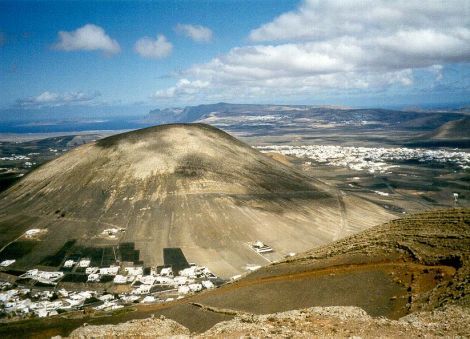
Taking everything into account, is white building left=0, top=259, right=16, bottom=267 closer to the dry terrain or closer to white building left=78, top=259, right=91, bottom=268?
white building left=78, top=259, right=91, bottom=268

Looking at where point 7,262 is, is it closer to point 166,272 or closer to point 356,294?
point 166,272

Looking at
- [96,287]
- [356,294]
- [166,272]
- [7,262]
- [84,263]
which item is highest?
[356,294]

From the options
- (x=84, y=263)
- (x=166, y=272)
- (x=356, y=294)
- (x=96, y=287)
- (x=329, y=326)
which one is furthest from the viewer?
(x=84, y=263)

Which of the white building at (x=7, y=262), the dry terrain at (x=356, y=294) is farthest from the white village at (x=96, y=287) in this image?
the dry terrain at (x=356, y=294)

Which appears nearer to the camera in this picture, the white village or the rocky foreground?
the rocky foreground

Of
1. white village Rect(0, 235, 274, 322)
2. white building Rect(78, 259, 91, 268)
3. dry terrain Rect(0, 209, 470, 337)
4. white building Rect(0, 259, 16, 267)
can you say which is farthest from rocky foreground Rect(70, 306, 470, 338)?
white building Rect(0, 259, 16, 267)

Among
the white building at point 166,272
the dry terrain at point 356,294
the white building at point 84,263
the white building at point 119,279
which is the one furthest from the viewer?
the white building at point 84,263

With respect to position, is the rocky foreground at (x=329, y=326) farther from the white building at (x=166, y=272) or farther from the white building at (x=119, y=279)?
the white building at (x=166, y=272)

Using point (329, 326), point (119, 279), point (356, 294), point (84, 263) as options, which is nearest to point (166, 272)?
point (119, 279)
